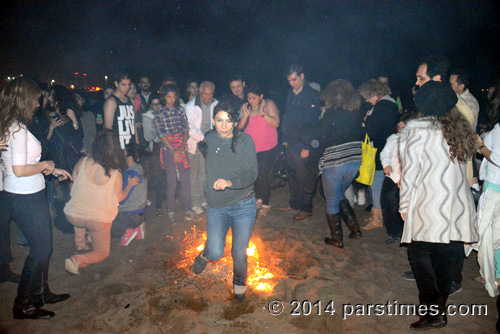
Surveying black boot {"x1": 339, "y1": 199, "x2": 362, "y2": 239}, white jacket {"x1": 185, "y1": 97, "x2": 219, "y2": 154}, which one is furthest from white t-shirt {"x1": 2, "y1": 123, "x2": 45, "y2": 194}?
black boot {"x1": 339, "y1": 199, "x2": 362, "y2": 239}

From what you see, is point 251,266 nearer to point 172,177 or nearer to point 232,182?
point 232,182

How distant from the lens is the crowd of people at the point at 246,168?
2746 mm

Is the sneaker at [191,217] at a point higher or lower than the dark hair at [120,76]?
lower

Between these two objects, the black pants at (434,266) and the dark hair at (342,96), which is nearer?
the black pants at (434,266)

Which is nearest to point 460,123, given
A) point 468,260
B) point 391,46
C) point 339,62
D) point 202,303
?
point 468,260

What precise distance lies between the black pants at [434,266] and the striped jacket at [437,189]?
0.52 feet

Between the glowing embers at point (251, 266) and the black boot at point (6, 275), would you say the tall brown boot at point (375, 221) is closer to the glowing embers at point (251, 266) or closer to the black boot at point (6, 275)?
the glowing embers at point (251, 266)

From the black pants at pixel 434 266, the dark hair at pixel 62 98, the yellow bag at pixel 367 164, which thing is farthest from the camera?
the dark hair at pixel 62 98

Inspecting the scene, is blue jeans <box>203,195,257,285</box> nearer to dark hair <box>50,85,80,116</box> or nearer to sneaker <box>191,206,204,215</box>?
sneaker <box>191,206,204,215</box>

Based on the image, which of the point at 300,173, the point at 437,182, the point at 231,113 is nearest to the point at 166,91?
the point at 231,113

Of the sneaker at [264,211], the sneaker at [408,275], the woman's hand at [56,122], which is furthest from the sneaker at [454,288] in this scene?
the woman's hand at [56,122]

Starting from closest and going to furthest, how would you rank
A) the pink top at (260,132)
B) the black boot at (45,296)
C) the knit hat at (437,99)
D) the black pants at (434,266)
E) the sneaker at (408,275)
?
the knit hat at (437,99)
the black pants at (434,266)
the black boot at (45,296)
the sneaker at (408,275)
the pink top at (260,132)

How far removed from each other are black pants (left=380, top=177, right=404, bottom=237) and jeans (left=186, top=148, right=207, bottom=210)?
120 inches

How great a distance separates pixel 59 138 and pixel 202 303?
3.69 meters
